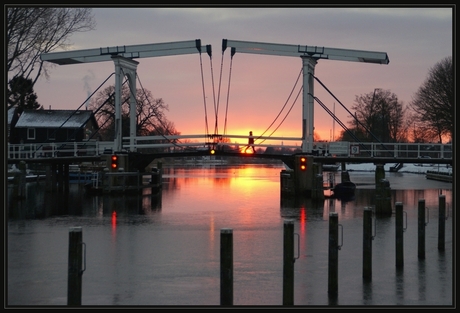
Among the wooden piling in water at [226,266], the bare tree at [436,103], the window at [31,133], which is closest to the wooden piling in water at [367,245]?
the wooden piling in water at [226,266]

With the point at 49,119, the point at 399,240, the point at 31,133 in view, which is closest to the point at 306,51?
the point at 399,240

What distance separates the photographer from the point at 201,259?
15688 mm

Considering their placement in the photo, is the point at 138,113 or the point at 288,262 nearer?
the point at 288,262

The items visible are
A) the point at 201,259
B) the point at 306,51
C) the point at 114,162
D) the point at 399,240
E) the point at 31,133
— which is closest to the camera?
the point at 399,240

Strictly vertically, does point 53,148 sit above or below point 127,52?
below

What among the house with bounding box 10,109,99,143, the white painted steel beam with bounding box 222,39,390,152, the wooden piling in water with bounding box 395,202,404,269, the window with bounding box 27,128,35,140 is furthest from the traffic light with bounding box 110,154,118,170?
the window with bounding box 27,128,35,140

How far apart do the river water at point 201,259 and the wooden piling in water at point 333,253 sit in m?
0.22

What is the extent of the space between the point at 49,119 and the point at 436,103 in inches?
1323

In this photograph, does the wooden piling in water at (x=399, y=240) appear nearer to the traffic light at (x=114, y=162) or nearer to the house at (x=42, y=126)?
the traffic light at (x=114, y=162)

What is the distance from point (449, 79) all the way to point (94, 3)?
44994 mm

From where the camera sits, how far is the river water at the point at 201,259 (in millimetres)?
12188

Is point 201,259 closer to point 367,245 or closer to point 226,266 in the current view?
point 367,245

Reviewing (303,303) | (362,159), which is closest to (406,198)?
(362,159)

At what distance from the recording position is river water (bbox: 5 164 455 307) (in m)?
12.2
